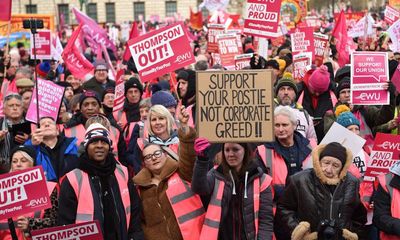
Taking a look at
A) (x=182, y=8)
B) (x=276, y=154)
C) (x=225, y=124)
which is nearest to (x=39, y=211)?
(x=225, y=124)

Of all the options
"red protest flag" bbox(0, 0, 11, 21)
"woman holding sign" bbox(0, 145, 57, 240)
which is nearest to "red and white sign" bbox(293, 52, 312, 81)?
"red protest flag" bbox(0, 0, 11, 21)

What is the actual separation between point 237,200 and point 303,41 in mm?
6847

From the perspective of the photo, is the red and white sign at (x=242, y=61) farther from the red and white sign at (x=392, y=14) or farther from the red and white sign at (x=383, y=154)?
the red and white sign at (x=383, y=154)

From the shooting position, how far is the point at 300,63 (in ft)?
35.3

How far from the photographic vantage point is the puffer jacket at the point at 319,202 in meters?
5.15

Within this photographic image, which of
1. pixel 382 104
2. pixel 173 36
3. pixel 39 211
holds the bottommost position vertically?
pixel 39 211

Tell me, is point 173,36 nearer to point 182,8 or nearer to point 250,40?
point 250,40

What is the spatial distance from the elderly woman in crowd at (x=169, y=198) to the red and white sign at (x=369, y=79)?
2.67 m

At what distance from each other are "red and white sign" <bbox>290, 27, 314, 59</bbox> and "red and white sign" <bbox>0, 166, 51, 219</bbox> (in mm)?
7040

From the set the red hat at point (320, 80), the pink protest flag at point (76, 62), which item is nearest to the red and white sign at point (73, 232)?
the red hat at point (320, 80)

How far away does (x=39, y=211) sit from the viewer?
5359 millimetres

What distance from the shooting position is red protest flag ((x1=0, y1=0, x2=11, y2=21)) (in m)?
10.8

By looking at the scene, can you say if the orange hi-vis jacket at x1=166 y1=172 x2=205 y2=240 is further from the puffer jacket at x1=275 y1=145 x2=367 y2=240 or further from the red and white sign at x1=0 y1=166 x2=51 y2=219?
the red and white sign at x1=0 y1=166 x2=51 y2=219

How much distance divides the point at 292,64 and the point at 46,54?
15.2ft
